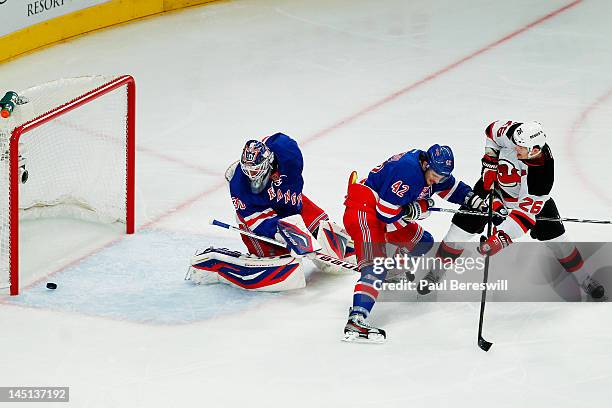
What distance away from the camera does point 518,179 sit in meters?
5.23

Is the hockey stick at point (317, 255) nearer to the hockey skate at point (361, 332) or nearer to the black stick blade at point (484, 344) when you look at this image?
the hockey skate at point (361, 332)

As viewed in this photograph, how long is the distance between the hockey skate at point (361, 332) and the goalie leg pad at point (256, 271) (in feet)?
1.84

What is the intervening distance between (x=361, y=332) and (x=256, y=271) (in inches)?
28.4

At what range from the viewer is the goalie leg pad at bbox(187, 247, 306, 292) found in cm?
557

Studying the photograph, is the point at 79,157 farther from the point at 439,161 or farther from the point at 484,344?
the point at 484,344

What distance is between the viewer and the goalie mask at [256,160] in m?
5.33

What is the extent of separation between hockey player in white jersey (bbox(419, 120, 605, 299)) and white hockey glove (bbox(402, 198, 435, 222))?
0.95 ft

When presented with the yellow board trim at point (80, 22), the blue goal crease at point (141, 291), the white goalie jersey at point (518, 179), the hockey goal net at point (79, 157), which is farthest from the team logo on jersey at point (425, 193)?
the yellow board trim at point (80, 22)

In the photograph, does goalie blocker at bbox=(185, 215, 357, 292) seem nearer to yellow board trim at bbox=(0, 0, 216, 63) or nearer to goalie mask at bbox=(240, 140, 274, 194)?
goalie mask at bbox=(240, 140, 274, 194)

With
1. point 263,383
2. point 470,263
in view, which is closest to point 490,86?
point 470,263

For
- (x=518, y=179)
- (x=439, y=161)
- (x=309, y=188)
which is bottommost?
(x=309, y=188)

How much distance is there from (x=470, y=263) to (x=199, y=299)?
131cm

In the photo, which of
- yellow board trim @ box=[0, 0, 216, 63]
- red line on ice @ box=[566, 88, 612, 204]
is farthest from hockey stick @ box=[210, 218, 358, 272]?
yellow board trim @ box=[0, 0, 216, 63]

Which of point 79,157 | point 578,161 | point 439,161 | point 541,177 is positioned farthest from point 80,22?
point 541,177
